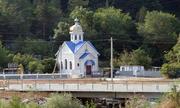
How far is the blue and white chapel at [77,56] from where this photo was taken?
8712 centimetres

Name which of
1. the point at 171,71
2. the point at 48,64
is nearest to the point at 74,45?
the point at 48,64

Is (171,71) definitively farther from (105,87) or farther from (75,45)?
(75,45)

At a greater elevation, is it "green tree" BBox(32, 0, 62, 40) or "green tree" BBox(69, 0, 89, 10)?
"green tree" BBox(69, 0, 89, 10)

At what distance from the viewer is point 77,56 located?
87.5m

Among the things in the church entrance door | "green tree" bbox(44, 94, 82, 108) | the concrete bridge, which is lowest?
"green tree" bbox(44, 94, 82, 108)

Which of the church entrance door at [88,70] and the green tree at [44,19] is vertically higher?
the green tree at [44,19]

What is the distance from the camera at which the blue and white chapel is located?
8712 cm

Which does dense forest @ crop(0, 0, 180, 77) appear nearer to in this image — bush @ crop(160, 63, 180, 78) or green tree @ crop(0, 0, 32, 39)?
green tree @ crop(0, 0, 32, 39)

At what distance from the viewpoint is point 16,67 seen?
3260 inches

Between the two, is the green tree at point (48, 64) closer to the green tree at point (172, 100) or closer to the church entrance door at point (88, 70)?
the church entrance door at point (88, 70)

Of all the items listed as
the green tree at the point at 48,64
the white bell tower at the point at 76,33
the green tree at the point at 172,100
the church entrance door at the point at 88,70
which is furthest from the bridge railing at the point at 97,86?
the white bell tower at the point at 76,33

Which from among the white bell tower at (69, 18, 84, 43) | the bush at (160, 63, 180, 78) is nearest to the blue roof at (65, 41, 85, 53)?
the white bell tower at (69, 18, 84, 43)

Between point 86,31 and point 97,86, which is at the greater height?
point 86,31

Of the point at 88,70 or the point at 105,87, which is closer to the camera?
the point at 105,87
